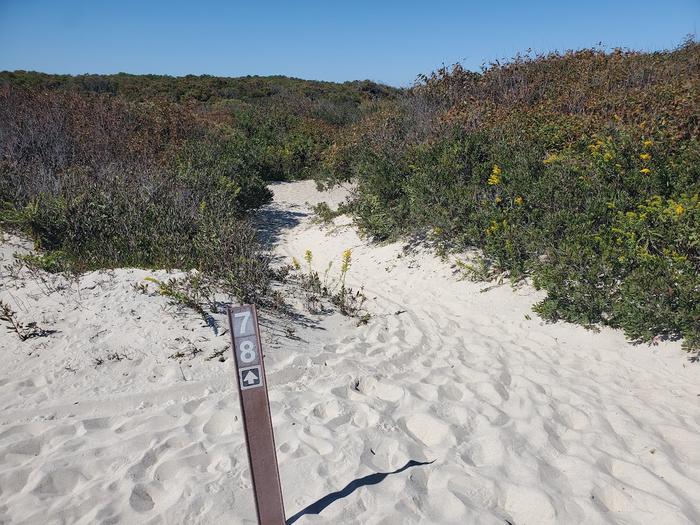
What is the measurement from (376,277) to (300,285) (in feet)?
4.83

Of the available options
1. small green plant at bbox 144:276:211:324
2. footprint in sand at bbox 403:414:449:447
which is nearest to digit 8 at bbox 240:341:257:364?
footprint in sand at bbox 403:414:449:447

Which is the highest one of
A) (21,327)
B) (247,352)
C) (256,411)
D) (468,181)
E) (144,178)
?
(468,181)

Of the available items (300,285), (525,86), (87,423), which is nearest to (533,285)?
(300,285)

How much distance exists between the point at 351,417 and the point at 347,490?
822mm

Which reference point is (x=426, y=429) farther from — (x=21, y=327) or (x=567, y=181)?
(x=567, y=181)

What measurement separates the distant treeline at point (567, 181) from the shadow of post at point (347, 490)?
9.47ft

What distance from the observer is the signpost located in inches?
91.6

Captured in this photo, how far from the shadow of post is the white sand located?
4cm

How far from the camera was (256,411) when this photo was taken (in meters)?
2.36

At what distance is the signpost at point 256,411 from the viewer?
2.33 meters

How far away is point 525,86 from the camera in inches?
467

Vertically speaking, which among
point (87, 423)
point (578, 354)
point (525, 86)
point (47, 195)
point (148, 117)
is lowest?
point (87, 423)

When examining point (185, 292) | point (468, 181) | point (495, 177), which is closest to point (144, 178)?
point (185, 292)

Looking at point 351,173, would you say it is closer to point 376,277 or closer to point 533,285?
point 376,277
